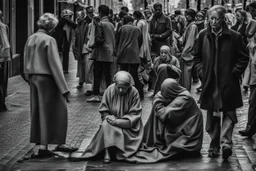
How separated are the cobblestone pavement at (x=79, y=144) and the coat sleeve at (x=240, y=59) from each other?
112 centimetres

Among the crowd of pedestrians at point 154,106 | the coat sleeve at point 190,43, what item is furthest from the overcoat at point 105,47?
the crowd of pedestrians at point 154,106

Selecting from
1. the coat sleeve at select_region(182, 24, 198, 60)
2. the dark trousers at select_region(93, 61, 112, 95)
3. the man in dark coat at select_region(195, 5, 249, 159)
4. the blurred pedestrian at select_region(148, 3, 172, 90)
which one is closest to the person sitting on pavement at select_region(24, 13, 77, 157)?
the man in dark coat at select_region(195, 5, 249, 159)

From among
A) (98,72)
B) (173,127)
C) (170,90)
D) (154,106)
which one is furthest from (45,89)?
(98,72)

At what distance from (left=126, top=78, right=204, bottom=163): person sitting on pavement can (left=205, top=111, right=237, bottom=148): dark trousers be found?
0.53 feet

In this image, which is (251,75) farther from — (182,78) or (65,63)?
(65,63)

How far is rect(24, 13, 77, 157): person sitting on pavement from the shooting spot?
34.0 feet

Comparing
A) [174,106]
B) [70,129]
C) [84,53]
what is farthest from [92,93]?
[174,106]

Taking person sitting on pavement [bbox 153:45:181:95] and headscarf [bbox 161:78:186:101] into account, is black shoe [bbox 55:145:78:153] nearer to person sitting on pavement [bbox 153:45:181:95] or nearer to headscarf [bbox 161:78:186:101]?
headscarf [bbox 161:78:186:101]

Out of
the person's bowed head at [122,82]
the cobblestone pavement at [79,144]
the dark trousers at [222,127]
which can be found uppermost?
the person's bowed head at [122,82]

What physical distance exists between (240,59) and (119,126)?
5.80 ft

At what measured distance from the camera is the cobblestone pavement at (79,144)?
9.72 metres

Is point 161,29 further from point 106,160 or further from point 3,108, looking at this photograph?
point 106,160

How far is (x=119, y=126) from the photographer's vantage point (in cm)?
1021

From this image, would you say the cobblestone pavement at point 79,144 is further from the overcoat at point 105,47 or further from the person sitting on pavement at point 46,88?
the overcoat at point 105,47
